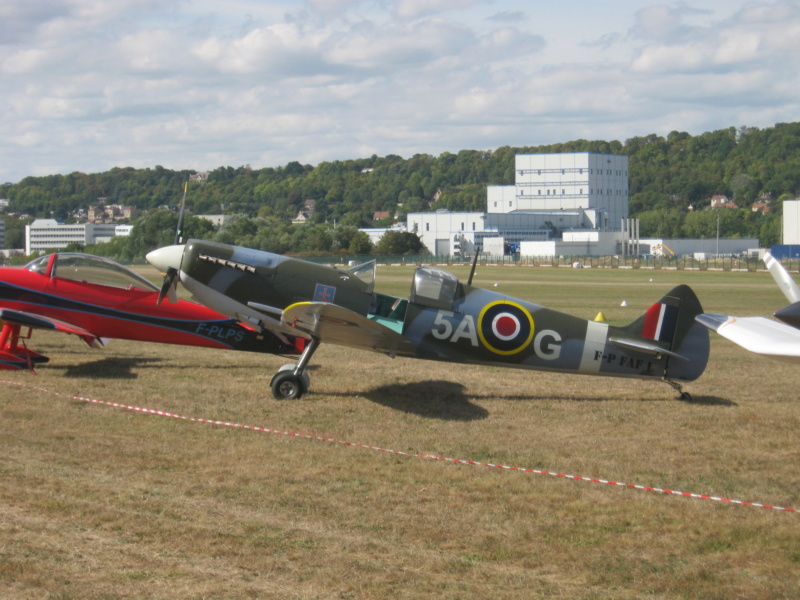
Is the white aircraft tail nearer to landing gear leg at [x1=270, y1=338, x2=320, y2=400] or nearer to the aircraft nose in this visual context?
landing gear leg at [x1=270, y1=338, x2=320, y2=400]

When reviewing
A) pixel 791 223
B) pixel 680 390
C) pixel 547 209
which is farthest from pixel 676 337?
pixel 547 209

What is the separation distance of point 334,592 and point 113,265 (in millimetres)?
9064

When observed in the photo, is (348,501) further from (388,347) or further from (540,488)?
(388,347)

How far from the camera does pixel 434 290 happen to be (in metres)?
10.9

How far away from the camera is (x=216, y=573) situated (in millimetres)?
5109

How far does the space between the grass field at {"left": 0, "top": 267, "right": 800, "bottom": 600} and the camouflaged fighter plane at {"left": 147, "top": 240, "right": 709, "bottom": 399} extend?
50 centimetres

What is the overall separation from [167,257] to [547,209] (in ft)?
397

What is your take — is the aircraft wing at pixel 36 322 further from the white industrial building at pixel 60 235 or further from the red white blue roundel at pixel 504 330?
the white industrial building at pixel 60 235

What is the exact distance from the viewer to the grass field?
5.14 metres

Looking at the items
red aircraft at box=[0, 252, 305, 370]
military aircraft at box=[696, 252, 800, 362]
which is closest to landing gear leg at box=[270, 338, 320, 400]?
red aircraft at box=[0, 252, 305, 370]

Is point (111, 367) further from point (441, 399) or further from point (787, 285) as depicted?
point (787, 285)

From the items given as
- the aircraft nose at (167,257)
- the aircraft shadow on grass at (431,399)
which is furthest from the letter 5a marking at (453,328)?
the aircraft nose at (167,257)

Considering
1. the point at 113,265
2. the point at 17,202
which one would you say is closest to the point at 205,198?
the point at 17,202

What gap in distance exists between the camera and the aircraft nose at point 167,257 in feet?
36.3
